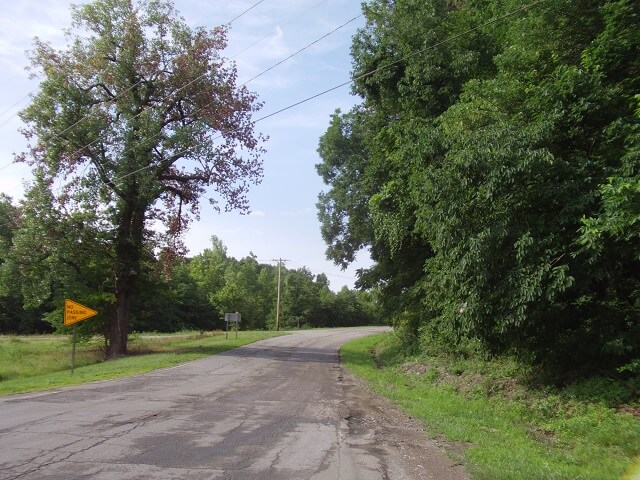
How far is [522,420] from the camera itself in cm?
1040

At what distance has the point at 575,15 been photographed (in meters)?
11.8

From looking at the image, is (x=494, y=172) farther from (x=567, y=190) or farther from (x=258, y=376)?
(x=258, y=376)

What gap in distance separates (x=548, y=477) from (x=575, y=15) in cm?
1029

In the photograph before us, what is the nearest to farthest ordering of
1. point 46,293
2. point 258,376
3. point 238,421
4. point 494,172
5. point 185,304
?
point 238,421 < point 494,172 < point 258,376 < point 46,293 < point 185,304

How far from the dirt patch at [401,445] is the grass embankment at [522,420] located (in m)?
0.20

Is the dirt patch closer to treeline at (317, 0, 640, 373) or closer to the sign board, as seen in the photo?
treeline at (317, 0, 640, 373)

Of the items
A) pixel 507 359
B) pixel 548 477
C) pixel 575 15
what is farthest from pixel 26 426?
pixel 575 15

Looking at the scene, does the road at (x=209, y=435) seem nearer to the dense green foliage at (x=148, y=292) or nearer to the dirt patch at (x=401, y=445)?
the dirt patch at (x=401, y=445)

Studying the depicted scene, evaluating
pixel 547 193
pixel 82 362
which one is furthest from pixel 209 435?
pixel 82 362

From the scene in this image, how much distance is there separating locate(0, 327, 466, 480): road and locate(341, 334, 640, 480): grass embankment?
650 millimetres

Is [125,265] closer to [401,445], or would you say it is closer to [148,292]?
[148,292]

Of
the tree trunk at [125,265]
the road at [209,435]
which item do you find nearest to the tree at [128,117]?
the tree trunk at [125,265]

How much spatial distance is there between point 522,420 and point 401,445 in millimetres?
3604

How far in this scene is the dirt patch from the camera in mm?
6637
